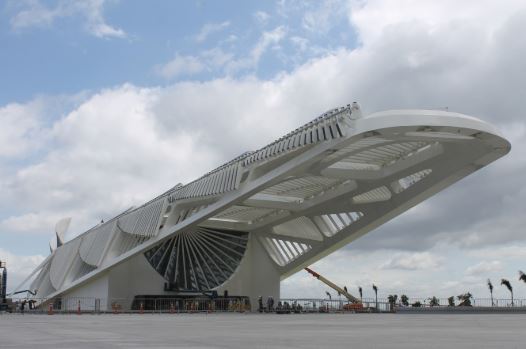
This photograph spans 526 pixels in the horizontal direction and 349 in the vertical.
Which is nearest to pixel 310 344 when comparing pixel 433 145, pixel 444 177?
pixel 433 145

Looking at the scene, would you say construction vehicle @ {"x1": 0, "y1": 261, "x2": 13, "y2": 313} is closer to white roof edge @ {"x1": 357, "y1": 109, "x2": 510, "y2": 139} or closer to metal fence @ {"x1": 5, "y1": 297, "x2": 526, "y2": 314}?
metal fence @ {"x1": 5, "y1": 297, "x2": 526, "y2": 314}

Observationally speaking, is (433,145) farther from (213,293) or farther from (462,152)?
(213,293)

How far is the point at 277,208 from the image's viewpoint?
42219 millimetres

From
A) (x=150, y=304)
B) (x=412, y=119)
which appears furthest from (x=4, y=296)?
(x=412, y=119)

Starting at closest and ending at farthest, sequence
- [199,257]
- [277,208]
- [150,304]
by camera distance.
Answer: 1. [277,208]
2. [150,304]
3. [199,257]

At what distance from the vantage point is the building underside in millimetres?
29516

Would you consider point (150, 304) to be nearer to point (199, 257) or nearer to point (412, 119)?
point (199, 257)

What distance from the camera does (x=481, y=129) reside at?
28.6 m

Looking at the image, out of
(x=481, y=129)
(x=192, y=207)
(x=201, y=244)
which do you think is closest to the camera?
(x=481, y=129)

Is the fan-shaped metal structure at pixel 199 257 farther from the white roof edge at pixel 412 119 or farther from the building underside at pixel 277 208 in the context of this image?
the white roof edge at pixel 412 119

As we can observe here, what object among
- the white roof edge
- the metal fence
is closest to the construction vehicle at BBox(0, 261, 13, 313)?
the metal fence

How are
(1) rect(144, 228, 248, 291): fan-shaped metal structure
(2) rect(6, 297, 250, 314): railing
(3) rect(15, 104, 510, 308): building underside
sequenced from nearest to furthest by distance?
1. (3) rect(15, 104, 510, 308): building underside
2. (2) rect(6, 297, 250, 314): railing
3. (1) rect(144, 228, 248, 291): fan-shaped metal structure

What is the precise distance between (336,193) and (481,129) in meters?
12.6

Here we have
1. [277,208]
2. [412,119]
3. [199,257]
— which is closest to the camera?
[412,119]
